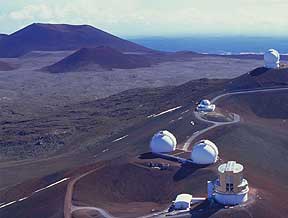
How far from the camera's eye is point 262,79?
344ft

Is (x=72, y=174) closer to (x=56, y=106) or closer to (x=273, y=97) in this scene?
(x=273, y=97)

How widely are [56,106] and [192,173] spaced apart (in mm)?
94207

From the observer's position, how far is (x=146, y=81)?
194m

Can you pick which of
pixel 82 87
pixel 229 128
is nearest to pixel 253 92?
pixel 229 128

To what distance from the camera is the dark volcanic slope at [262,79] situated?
103m

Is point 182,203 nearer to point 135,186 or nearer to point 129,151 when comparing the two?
point 135,186

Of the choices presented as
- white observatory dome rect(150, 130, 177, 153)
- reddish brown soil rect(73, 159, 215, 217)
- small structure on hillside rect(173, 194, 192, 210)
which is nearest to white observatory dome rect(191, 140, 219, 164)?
reddish brown soil rect(73, 159, 215, 217)

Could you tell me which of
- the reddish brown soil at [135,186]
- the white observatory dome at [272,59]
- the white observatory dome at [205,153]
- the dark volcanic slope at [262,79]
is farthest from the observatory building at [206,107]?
the white observatory dome at [205,153]

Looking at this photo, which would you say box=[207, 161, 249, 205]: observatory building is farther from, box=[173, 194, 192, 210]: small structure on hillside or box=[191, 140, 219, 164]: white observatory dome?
box=[191, 140, 219, 164]: white observatory dome

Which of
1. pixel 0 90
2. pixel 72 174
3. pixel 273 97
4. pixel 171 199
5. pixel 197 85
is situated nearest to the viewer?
pixel 171 199

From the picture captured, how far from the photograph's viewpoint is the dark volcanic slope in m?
103

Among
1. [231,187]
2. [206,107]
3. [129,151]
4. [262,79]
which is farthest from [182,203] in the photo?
[262,79]

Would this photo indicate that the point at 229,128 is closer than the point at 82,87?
Yes

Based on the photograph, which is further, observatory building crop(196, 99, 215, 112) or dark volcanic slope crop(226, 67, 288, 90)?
dark volcanic slope crop(226, 67, 288, 90)
